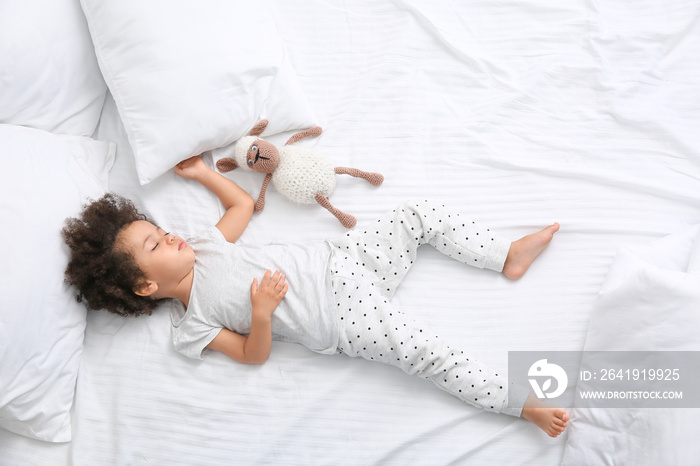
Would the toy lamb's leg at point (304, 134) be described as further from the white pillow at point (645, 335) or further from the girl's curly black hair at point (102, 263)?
the white pillow at point (645, 335)

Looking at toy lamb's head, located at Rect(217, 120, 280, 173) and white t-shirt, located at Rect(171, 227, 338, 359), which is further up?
toy lamb's head, located at Rect(217, 120, 280, 173)

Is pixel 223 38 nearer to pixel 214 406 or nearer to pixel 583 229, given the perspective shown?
pixel 214 406

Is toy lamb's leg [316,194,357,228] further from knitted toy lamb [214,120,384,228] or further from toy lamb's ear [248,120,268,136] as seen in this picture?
toy lamb's ear [248,120,268,136]

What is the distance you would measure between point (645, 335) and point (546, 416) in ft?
0.78

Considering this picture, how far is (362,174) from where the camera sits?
3.96 feet

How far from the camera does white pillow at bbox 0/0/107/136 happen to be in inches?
42.6

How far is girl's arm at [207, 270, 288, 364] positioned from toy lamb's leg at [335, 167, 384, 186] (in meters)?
0.28

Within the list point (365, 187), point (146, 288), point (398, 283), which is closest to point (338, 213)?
point (365, 187)

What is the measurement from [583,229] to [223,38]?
93cm

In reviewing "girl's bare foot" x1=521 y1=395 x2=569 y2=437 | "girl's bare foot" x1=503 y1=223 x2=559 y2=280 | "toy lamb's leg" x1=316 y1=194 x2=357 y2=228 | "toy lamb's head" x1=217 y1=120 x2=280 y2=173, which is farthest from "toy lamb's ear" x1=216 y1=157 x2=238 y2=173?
"girl's bare foot" x1=521 y1=395 x2=569 y2=437

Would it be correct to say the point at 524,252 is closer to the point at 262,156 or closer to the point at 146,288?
the point at 262,156

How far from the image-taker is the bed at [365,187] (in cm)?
101

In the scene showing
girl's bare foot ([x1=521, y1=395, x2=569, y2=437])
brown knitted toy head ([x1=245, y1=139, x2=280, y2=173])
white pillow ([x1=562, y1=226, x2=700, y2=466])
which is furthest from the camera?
brown knitted toy head ([x1=245, y1=139, x2=280, y2=173])

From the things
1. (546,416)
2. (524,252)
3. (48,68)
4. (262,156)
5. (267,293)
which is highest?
(48,68)
